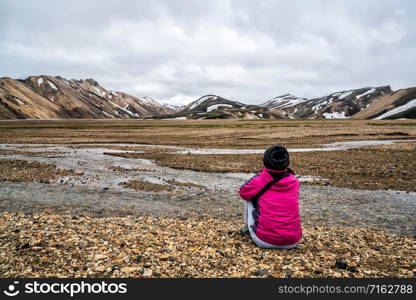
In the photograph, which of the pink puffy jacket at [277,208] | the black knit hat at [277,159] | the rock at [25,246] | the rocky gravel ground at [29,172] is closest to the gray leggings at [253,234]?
the pink puffy jacket at [277,208]

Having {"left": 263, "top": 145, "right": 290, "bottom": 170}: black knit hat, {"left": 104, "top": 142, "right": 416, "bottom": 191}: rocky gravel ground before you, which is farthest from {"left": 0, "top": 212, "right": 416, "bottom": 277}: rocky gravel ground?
{"left": 104, "top": 142, "right": 416, "bottom": 191}: rocky gravel ground

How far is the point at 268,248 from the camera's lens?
8.36m

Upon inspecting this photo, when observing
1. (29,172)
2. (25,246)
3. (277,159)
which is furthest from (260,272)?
(29,172)

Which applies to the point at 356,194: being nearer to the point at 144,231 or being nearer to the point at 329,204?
the point at 329,204

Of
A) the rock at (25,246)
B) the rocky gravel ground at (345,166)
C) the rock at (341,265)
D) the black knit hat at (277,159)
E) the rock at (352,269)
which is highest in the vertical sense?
the black knit hat at (277,159)

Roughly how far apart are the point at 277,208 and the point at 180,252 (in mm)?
3029

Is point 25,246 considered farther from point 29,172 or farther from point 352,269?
point 29,172

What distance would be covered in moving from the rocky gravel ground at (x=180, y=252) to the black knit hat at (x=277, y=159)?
8.31 ft

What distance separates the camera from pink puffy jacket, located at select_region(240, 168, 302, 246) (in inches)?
306

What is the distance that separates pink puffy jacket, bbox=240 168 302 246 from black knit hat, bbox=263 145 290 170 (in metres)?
0.21

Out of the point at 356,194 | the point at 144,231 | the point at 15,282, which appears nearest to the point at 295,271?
the point at 144,231

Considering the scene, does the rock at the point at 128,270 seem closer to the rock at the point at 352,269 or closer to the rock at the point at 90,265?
the rock at the point at 90,265

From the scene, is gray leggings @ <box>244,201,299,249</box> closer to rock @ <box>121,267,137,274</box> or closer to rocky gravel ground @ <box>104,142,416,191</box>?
rock @ <box>121,267,137,274</box>

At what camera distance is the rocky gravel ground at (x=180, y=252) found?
7.01 m
